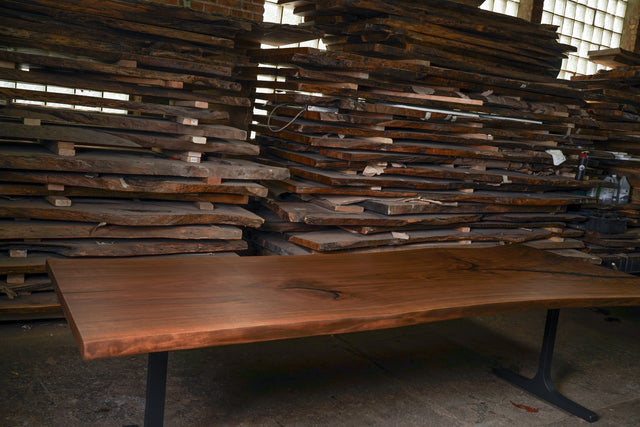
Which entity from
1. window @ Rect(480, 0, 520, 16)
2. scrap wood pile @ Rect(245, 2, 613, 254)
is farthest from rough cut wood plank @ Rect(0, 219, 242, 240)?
window @ Rect(480, 0, 520, 16)

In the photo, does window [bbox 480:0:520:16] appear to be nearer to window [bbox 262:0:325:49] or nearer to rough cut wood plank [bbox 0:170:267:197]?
window [bbox 262:0:325:49]

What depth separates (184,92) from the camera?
444cm

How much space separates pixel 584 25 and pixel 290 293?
7.96m

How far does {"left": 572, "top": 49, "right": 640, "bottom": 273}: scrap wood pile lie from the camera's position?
633cm

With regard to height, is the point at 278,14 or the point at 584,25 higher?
the point at 584,25

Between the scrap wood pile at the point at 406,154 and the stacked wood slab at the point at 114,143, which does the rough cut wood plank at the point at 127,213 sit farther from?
the scrap wood pile at the point at 406,154

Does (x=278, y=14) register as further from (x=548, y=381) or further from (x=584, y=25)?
(x=584, y=25)

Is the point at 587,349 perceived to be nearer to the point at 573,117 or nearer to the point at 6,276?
the point at 573,117

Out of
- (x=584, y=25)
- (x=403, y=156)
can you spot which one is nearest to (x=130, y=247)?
(x=403, y=156)

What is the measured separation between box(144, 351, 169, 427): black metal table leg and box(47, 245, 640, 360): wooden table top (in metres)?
0.24

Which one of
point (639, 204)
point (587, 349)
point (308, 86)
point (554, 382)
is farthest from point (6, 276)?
point (639, 204)

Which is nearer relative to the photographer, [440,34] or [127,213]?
[127,213]

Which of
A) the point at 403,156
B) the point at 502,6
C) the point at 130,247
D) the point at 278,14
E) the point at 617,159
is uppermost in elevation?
the point at 502,6

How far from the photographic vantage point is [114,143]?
4129 millimetres
